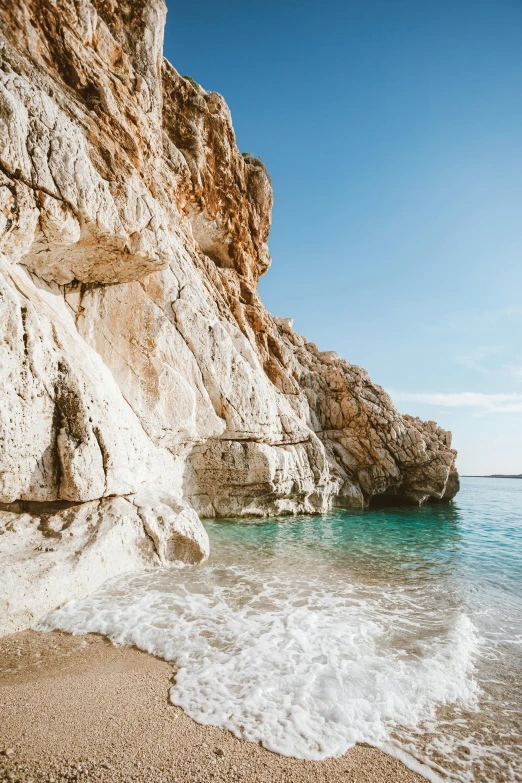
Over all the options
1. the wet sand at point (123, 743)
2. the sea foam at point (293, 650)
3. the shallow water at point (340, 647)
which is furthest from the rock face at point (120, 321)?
the wet sand at point (123, 743)

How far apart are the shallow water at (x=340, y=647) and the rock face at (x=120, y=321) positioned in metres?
1.83

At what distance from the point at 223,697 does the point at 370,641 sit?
2936 millimetres

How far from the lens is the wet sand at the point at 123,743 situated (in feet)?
11.0

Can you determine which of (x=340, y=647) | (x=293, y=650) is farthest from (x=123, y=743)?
(x=340, y=647)

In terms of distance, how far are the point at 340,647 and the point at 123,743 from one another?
367 cm

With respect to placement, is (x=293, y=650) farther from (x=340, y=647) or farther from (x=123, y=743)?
(x=123, y=743)

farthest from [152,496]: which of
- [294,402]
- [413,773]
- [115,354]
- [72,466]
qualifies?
[294,402]

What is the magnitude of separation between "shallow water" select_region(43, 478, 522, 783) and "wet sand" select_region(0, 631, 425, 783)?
0.22 m

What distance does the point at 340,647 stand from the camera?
6.09 meters

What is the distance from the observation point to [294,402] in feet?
90.0

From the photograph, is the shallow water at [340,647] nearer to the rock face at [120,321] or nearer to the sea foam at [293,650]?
the sea foam at [293,650]

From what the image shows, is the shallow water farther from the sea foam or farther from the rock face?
the rock face

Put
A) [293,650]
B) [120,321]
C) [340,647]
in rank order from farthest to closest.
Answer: [120,321] < [340,647] < [293,650]

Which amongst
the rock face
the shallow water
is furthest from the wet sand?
the rock face
